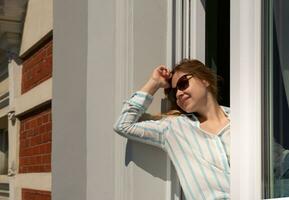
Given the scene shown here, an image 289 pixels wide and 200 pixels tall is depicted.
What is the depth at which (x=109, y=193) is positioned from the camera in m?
2.93

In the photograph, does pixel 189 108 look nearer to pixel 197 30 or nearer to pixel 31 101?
pixel 197 30

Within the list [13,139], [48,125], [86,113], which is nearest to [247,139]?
[86,113]

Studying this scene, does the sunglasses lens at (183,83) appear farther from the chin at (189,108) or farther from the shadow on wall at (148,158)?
the shadow on wall at (148,158)

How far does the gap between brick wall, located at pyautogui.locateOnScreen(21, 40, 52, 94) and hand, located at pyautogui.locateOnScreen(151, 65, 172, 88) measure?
1.47 meters

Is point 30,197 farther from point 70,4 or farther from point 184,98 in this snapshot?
point 184,98

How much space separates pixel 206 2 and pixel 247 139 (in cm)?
106

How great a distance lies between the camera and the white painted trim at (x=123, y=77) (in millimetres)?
2822

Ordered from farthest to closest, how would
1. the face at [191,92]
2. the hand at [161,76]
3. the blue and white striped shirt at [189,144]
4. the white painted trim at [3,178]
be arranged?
the white painted trim at [3,178] → the hand at [161,76] → the face at [191,92] → the blue and white striped shirt at [189,144]

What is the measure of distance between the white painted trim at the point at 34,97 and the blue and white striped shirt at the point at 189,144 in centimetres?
137

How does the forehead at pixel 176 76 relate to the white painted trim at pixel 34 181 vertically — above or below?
above

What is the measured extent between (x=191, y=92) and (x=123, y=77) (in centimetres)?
45

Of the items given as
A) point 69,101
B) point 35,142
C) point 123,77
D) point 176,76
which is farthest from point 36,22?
point 176,76

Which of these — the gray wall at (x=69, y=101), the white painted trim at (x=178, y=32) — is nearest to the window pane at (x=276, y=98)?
the white painted trim at (x=178, y=32)

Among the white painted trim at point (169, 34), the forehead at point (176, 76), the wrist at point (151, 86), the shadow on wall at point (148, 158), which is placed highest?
the white painted trim at point (169, 34)
